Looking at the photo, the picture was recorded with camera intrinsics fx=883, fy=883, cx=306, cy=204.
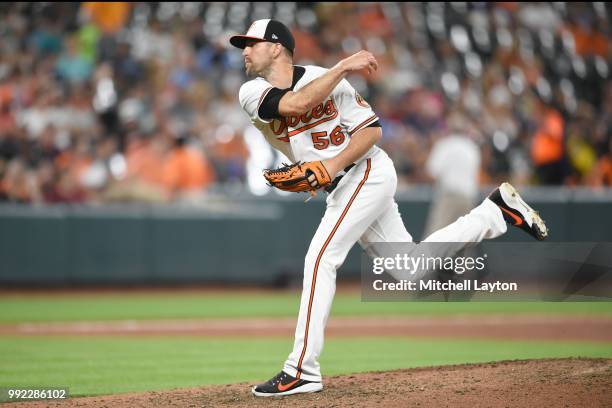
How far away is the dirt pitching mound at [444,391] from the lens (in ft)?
15.0

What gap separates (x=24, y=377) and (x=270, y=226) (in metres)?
6.88

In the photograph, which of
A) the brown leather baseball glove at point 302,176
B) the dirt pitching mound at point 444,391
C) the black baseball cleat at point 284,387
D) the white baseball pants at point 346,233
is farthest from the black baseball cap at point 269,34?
the dirt pitching mound at point 444,391

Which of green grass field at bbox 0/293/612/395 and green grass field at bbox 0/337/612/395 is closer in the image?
green grass field at bbox 0/337/612/395

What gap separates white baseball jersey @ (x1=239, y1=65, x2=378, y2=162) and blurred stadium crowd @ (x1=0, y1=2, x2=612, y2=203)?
23.5ft

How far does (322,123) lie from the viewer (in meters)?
4.92

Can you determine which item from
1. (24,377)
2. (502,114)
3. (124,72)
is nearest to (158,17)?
(124,72)

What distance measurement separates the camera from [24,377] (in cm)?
639

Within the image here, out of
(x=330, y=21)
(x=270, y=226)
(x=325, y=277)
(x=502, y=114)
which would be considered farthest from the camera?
(x=502, y=114)

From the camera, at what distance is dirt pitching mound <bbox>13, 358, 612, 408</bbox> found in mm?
4586

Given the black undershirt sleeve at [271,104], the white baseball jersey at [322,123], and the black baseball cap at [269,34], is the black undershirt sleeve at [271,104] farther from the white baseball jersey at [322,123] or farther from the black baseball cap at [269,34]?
the black baseball cap at [269,34]

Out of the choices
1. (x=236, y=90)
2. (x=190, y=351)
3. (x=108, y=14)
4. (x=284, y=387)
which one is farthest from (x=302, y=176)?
(x=236, y=90)

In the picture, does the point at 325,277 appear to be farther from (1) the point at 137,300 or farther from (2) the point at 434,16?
(2) the point at 434,16

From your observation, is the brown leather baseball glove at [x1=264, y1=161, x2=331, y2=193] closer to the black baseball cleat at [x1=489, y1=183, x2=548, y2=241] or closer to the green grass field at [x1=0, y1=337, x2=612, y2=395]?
the black baseball cleat at [x1=489, y1=183, x2=548, y2=241]

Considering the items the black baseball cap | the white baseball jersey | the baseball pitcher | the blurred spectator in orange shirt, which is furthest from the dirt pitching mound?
the blurred spectator in orange shirt
